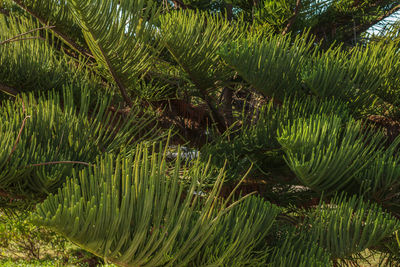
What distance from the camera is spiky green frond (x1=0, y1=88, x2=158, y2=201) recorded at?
1.01 metres

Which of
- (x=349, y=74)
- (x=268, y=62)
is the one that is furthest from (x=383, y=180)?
(x=268, y=62)

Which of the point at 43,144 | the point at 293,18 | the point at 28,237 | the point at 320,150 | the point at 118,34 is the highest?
the point at 293,18

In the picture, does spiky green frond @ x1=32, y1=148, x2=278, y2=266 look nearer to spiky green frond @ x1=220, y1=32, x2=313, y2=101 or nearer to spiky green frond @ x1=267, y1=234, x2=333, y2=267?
spiky green frond @ x1=267, y1=234, x2=333, y2=267

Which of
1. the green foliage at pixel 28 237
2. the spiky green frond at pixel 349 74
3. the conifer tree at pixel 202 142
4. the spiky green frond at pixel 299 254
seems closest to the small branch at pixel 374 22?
the conifer tree at pixel 202 142

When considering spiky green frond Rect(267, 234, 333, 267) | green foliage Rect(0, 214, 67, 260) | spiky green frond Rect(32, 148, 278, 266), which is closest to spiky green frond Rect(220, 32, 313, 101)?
spiky green frond Rect(267, 234, 333, 267)

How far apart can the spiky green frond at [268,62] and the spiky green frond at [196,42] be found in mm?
90

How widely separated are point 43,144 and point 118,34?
386 mm

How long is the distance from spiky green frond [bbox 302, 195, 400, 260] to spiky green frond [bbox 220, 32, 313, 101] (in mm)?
467

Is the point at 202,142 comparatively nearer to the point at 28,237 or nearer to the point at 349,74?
the point at 349,74

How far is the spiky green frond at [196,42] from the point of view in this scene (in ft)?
4.56

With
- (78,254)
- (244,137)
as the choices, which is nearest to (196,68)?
(244,137)

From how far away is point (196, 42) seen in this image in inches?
56.2

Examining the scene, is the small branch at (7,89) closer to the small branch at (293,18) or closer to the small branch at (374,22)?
the small branch at (293,18)

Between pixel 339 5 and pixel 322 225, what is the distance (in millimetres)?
1168
